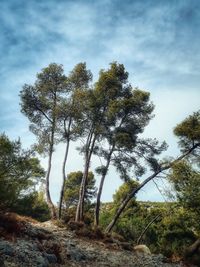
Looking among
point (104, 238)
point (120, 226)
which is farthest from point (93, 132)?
point (120, 226)

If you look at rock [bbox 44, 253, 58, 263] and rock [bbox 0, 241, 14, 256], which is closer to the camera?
rock [bbox 0, 241, 14, 256]

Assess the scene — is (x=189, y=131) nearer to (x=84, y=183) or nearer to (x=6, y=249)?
(x=84, y=183)

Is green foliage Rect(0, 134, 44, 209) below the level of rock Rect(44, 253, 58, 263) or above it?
above

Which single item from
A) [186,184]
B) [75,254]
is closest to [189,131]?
[186,184]

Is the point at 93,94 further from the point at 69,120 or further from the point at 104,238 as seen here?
the point at 104,238

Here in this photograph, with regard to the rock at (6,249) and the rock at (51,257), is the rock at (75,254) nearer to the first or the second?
the rock at (51,257)

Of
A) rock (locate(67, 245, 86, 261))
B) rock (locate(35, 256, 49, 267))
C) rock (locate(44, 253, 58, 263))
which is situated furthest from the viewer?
rock (locate(67, 245, 86, 261))

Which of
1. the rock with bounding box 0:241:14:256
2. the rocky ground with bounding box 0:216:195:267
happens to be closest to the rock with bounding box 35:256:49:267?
the rocky ground with bounding box 0:216:195:267

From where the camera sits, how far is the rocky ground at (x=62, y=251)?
12617 millimetres

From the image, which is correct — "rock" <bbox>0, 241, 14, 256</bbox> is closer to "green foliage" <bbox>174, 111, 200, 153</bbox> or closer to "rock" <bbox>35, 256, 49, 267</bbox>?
"rock" <bbox>35, 256, 49, 267</bbox>

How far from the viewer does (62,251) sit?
1584cm

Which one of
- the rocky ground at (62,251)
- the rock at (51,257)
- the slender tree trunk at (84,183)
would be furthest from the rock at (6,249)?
the slender tree trunk at (84,183)

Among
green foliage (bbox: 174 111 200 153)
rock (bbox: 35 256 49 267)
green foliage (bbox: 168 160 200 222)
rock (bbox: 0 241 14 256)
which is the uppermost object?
green foliage (bbox: 174 111 200 153)

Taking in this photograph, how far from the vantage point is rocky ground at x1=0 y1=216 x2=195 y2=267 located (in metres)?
12.6
